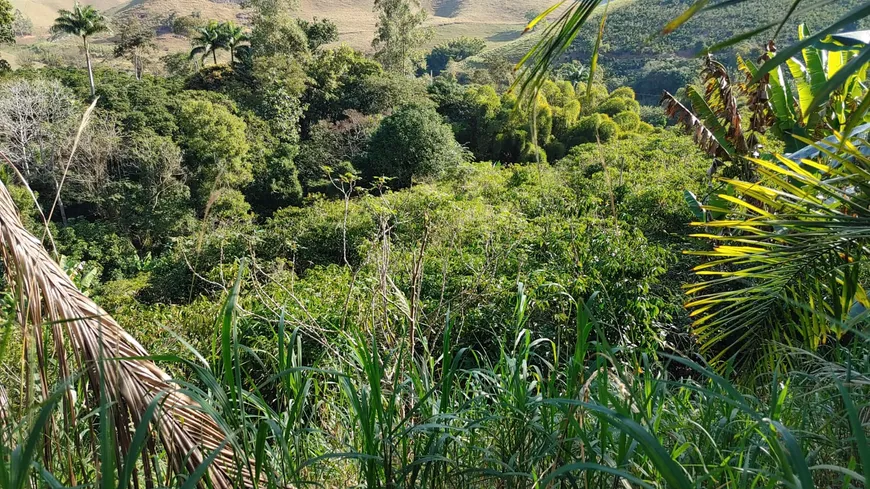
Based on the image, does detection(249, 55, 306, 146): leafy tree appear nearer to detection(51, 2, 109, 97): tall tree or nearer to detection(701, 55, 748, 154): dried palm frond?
detection(51, 2, 109, 97): tall tree

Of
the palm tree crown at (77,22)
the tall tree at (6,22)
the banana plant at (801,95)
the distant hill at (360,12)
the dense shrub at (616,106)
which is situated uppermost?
the distant hill at (360,12)

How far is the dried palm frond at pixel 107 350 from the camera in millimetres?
841

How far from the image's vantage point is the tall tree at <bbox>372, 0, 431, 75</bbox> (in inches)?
1005

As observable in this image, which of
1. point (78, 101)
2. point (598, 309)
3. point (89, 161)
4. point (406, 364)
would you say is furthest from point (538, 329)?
point (78, 101)

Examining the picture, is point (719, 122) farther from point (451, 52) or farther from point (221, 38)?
point (451, 52)

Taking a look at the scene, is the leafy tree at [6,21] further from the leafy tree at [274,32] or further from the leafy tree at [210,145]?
the leafy tree at [274,32]

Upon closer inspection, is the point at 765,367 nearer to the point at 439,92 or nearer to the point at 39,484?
the point at 39,484

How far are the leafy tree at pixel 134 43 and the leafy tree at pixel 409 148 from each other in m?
14.9

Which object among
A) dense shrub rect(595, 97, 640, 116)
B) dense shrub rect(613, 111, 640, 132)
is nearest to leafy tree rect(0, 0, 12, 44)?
dense shrub rect(613, 111, 640, 132)

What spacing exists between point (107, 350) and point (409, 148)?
1648cm

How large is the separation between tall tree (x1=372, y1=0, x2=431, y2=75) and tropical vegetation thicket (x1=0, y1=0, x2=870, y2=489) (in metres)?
0.15

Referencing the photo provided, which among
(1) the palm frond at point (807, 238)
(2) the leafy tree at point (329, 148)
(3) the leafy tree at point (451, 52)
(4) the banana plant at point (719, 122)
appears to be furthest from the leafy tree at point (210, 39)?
(3) the leafy tree at point (451, 52)

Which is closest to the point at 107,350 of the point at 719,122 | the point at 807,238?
the point at 807,238

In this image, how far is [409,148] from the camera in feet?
55.8
